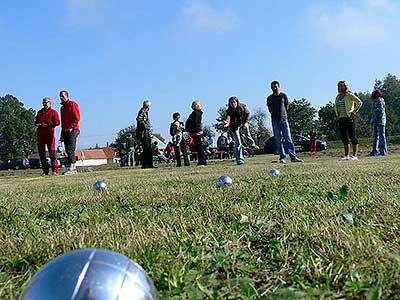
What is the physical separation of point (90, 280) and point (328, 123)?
95.1m

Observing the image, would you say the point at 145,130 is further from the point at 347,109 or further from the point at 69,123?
the point at 347,109

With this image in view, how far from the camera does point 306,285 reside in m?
1.80

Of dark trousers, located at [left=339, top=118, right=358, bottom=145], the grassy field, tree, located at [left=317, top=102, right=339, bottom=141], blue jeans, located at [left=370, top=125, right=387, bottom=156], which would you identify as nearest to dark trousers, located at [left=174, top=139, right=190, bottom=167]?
dark trousers, located at [left=339, top=118, right=358, bottom=145]

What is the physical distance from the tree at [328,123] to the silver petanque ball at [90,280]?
3612 inches

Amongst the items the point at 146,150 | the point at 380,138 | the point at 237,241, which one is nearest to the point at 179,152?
the point at 146,150

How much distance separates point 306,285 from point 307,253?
1.35 feet

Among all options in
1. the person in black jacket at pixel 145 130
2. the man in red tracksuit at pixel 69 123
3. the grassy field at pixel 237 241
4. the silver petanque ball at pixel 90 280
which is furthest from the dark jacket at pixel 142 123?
the silver petanque ball at pixel 90 280

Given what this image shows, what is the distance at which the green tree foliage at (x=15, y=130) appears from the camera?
100625 millimetres

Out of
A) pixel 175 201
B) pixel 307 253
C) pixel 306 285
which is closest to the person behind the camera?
pixel 306 285

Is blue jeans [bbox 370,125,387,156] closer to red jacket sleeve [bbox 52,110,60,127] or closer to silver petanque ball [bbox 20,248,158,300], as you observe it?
red jacket sleeve [bbox 52,110,60,127]

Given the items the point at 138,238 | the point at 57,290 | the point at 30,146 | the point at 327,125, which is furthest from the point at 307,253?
the point at 30,146

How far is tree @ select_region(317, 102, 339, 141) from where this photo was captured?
91.3 m

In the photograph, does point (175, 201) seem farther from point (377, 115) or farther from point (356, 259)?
point (377, 115)

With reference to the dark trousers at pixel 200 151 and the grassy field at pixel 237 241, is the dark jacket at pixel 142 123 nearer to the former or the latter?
the dark trousers at pixel 200 151
